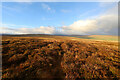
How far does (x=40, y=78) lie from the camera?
4785 millimetres

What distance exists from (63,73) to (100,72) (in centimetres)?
445

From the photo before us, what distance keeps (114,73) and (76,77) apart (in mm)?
4661

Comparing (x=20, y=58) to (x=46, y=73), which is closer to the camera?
(x=46, y=73)

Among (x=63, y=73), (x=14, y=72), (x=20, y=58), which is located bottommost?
(x=63, y=73)

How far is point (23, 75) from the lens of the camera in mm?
4934

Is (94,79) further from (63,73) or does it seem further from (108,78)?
(63,73)

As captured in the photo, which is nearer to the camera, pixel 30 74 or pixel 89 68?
pixel 30 74

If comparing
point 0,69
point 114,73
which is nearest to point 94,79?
point 114,73

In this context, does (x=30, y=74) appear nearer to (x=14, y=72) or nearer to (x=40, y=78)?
(x=40, y=78)

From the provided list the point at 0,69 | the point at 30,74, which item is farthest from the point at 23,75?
the point at 0,69

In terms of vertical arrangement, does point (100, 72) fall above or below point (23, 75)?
below

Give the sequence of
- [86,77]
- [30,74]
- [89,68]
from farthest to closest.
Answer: [89,68] → [86,77] → [30,74]

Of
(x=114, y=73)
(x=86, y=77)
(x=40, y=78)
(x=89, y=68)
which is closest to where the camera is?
(x=40, y=78)

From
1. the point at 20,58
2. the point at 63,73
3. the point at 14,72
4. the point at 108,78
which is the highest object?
the point at 20,58
